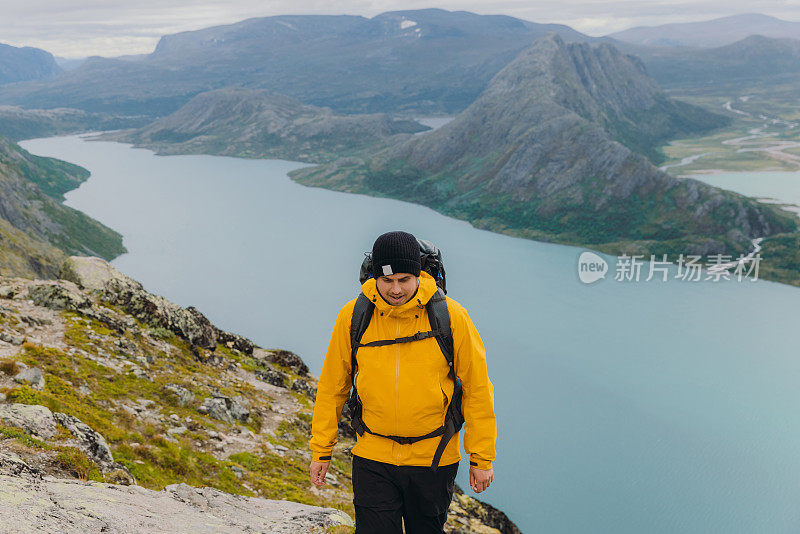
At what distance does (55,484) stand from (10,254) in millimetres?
61833

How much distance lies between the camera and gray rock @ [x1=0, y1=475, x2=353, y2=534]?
6977 mm

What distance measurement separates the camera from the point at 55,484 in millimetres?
8398

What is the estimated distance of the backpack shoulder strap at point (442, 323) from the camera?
6852 millimetres

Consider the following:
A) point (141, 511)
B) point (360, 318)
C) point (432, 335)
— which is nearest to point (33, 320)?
point (141, 511)

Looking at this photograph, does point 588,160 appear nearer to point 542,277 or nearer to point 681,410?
point 542,277

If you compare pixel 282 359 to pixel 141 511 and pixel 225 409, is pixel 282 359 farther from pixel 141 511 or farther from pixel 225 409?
pixel 141 511

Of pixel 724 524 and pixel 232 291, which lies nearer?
pixel 724 524

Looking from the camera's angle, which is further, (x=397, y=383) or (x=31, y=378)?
(x=31, y=378)

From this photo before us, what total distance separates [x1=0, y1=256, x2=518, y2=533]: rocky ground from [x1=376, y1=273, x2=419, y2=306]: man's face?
519 centimetres

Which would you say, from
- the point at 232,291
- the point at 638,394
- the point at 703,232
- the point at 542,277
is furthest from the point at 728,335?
the point at 232,291

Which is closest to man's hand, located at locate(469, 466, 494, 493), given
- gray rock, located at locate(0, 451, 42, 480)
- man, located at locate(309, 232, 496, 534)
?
man, located at locate(309, 232, 496, 534)

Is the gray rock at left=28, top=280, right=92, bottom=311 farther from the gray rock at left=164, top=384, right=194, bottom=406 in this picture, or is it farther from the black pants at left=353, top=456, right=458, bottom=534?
the black pants at left=353, top=456, right=458, bottom=534

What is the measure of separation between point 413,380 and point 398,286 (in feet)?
4.13

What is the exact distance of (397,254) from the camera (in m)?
6.78
